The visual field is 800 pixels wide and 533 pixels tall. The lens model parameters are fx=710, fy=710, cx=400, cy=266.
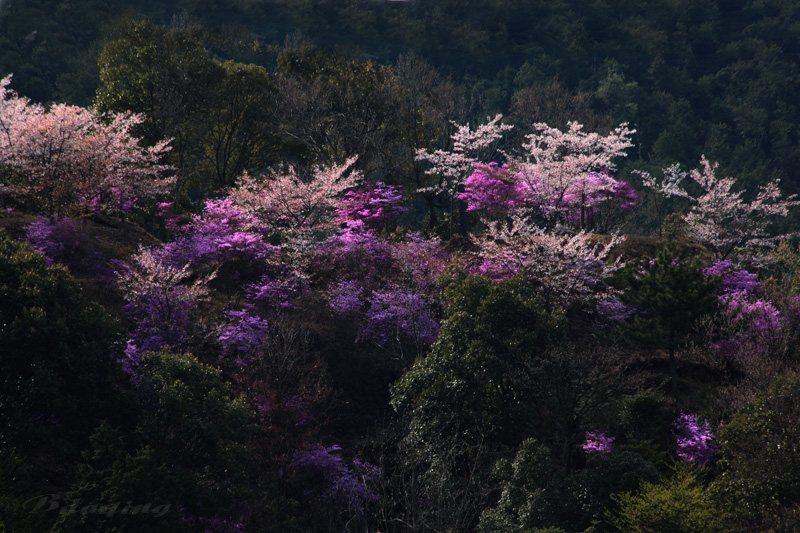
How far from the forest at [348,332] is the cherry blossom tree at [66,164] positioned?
0.44 ft

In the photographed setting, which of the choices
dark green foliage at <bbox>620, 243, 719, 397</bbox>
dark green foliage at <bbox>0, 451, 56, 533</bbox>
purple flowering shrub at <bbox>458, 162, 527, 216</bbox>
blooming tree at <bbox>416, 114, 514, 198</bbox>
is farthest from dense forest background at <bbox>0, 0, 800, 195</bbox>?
dark green foliage at <bbox>0, 451, 56, 533</bbox>

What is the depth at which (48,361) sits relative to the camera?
54.6 feet

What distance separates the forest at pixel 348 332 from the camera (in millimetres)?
16891

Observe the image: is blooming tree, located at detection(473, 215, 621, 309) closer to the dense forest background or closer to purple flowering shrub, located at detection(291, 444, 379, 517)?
purple flowering shrub, located at detection(291, 444, 379, 517)

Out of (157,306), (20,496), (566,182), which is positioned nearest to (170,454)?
(20,496)

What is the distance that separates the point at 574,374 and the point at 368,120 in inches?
913

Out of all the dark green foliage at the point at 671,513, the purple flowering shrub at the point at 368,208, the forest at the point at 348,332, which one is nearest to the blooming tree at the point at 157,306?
the forest at the point at 348,332

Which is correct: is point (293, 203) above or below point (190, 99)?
below

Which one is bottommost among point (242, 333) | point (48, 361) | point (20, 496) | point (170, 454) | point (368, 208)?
point (20, 496)

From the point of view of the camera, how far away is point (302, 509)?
69.2ft

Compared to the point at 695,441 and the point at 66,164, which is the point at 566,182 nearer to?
the point at 695,441

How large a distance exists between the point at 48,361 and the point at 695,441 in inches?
726

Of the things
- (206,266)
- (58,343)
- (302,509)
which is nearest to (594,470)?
(302,509)

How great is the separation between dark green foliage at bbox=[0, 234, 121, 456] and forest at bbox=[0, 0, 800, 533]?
0.06 metres
